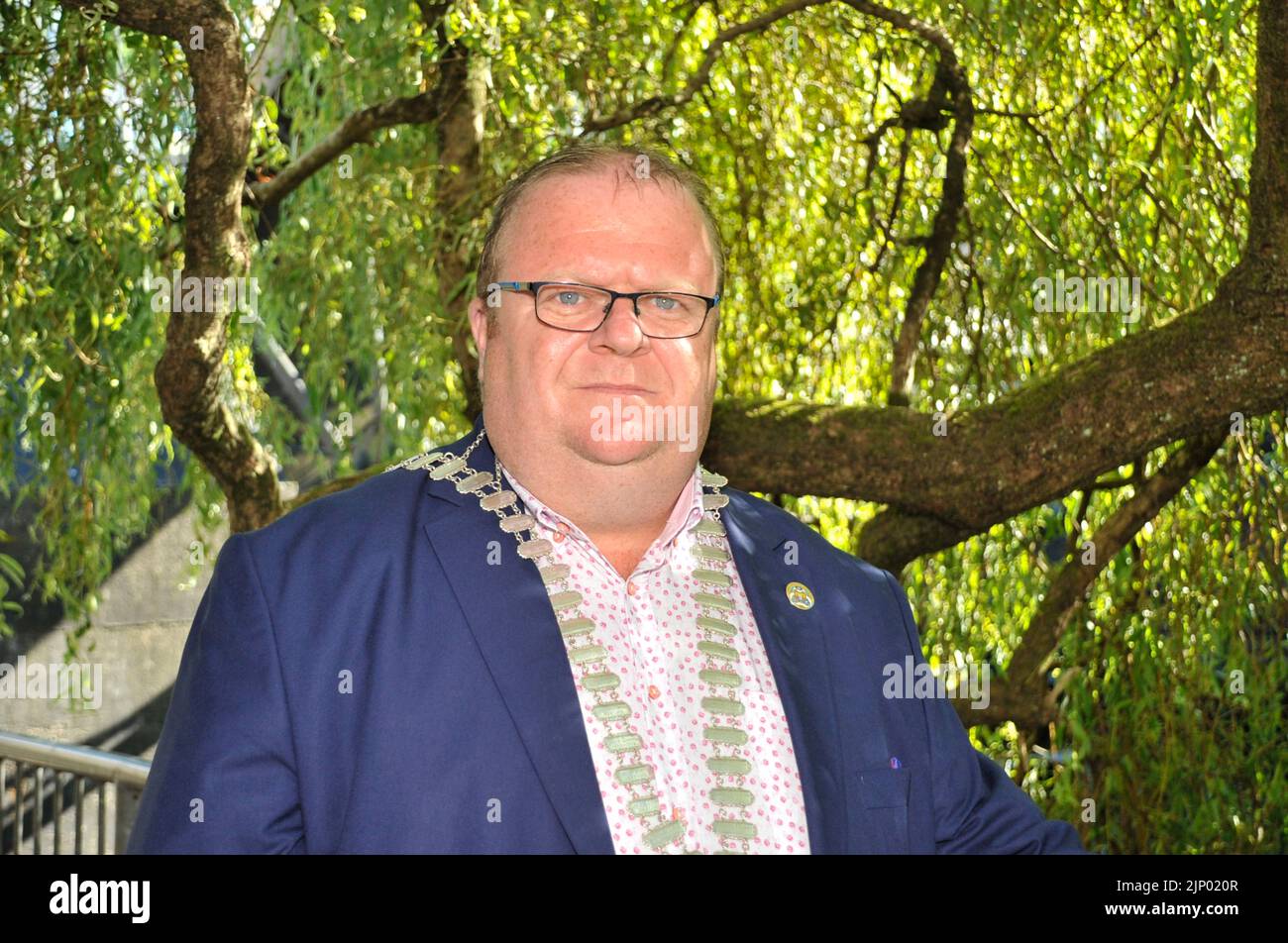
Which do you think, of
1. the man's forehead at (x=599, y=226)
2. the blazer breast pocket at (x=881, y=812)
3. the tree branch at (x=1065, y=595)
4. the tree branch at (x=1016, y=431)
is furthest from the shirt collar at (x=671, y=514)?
the tree branch at (x=1065, y=595)

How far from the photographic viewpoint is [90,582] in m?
4.26

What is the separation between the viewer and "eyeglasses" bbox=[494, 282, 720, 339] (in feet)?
6.18

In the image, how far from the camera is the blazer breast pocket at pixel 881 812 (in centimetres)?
184

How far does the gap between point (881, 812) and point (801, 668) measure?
201mm

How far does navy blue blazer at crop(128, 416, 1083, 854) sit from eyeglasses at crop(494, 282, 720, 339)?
0.26 metres

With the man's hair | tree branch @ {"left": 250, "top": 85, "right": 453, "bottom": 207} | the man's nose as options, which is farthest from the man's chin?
tree branch @ {"left": 250, "top": 85, "right": 453, "bottom": 207}

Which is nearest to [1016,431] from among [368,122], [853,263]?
[853,263]

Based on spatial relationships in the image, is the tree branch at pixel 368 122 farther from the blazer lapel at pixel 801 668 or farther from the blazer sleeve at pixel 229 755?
the blazer sleeve at pixel 229 755

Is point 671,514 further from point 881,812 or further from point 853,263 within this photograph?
point 853,263

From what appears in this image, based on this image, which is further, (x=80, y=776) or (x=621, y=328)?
(x=80, y=776)

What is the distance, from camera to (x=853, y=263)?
163 inches

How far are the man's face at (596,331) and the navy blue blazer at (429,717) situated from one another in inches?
6.2

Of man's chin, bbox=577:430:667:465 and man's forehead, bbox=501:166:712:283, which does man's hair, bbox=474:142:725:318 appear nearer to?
man's forehead, bbox=501:166:712:283

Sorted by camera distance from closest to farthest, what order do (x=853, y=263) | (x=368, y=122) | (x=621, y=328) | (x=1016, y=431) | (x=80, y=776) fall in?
(x=621, y=328) < (x=1016, y=431) < (x=80, y=776) < (x=368, y=122) < (x=853, y=263)
